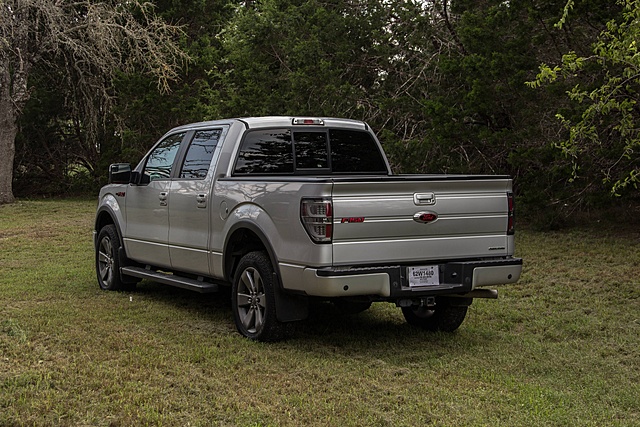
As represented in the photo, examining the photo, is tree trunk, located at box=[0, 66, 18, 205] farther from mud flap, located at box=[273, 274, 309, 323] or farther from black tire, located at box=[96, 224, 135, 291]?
mud flap, located at box=[273, 274, 309, 323]

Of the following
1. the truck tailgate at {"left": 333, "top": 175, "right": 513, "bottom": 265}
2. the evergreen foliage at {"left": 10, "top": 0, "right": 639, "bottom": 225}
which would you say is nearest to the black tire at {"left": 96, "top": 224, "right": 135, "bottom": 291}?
the truck tailgate at {"left": 333, "top": 175, "right": 513, "bottom": 265}

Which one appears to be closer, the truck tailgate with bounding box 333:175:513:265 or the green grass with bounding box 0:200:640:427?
the green grass with bounding box 0:200:640:427

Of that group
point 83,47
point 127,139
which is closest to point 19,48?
point 83,47

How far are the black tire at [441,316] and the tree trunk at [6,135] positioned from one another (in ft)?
62.6

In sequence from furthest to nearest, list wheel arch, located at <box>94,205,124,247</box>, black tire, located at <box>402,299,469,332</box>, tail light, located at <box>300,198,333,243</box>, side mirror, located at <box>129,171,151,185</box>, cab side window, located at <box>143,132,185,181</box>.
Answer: wheel arch, located at <box>94,205,124,247</box> < side mirror, located at <box>129,171,151,185</box> < cab side window, located at <box>143,132,185,181</box> < black tire, located at <box>402,299,469,332</box> < tail light, located at <box>300,198,333,243</box>

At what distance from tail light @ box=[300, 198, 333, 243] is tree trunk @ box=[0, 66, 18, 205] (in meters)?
19.7

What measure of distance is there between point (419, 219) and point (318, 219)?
0.87 metres

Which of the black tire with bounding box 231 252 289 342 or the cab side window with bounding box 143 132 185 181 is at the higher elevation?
the cab side window with bounding box 143 132 185 181

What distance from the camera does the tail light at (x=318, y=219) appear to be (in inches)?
266

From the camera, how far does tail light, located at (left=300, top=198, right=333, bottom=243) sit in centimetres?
676

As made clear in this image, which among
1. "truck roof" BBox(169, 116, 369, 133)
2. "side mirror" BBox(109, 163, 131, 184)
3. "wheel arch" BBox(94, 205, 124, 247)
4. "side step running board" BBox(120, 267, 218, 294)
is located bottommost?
"side step running board" BBox(120, 267, 218, 294)

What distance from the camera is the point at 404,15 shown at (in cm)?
1683

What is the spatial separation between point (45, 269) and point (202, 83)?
15.3 meters

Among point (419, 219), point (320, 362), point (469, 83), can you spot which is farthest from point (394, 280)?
point (469, 83)
